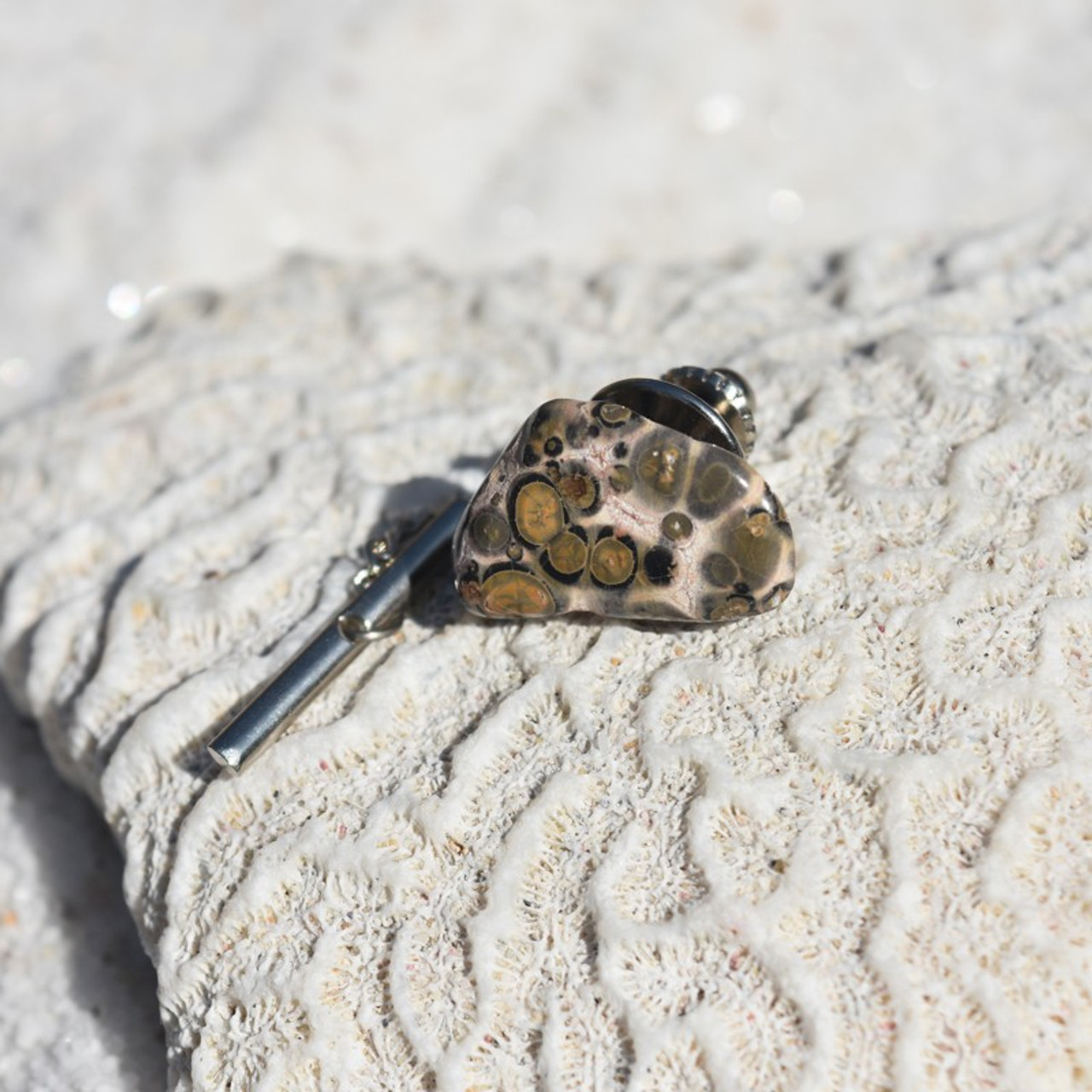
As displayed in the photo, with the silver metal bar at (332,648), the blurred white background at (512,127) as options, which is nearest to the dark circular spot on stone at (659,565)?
the silver metal bar at (332,648)

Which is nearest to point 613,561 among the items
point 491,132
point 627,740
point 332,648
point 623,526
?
point 623,526

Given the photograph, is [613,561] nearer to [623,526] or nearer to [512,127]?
[623,526]

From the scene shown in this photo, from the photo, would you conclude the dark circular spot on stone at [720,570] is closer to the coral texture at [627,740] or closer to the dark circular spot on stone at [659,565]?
the dark circular spot on stone at [659,565]

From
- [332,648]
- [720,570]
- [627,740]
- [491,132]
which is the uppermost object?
[491,132]

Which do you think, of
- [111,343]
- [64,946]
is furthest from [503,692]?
[111,343]

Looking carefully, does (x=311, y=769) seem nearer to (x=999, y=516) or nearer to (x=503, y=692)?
(x=503, y=692)
